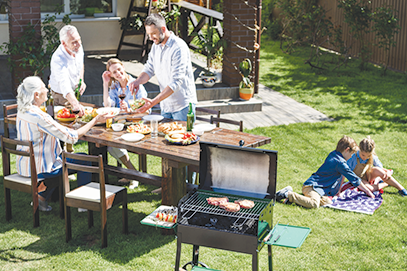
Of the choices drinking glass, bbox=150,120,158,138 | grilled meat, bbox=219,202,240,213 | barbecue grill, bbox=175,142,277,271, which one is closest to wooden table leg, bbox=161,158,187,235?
drinking glass, bbox=150,120,158,138

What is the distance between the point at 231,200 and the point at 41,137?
6.91 feet

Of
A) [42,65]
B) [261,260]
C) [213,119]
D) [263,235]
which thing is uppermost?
[42,65]

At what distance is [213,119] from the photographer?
18.8 ft

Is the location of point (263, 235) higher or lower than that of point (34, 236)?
higher

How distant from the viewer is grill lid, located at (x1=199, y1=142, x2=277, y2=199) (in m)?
3.55

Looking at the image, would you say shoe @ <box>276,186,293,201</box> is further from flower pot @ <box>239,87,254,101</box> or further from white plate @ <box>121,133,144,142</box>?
flower pot @ <box>239,87,254,101</box>

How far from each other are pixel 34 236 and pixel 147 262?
121cm

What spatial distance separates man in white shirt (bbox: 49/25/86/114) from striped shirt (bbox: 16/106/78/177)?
0.77m

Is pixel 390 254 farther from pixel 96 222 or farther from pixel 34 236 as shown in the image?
pixel 34 236

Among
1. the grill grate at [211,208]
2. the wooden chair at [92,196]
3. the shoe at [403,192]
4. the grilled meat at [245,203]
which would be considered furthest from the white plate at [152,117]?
the shoe at [403,192]

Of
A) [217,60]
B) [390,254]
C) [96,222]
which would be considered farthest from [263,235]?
[217,60]

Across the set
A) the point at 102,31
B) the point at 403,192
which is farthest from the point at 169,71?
the point at 102,31

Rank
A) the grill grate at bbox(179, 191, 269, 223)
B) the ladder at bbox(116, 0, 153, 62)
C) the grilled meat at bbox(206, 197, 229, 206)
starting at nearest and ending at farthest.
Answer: the grill grate at bbox(179, 191, 269, 223) → the grilled meat at bbox(206, 197, 229, 206) → the ladder at bbox(116, 0, 153, 62)

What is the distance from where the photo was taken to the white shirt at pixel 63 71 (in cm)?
554
